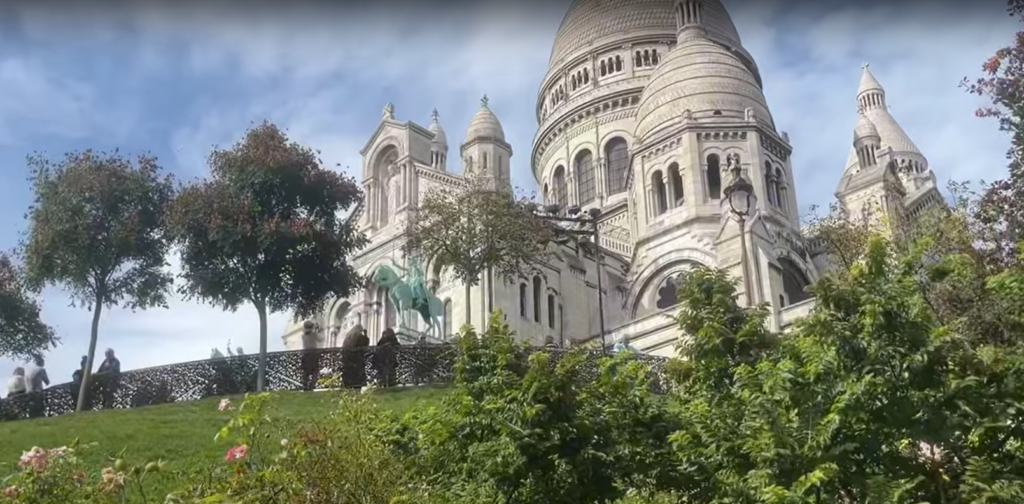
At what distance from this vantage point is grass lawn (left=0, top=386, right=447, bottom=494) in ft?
47.8

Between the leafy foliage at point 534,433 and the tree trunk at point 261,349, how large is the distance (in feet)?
37.0

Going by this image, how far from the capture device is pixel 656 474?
10.1 metres

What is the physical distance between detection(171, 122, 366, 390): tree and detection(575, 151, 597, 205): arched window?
26941 mm

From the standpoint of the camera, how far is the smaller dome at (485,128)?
4384 centimetres

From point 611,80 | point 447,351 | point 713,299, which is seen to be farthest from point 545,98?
point 713,299

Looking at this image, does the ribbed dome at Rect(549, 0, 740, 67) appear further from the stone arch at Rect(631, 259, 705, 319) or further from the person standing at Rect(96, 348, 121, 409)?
the person standing at Rect(96, 348, 121, 409)

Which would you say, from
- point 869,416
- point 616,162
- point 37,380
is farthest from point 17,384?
point 616,162

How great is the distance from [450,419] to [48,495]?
359 cm

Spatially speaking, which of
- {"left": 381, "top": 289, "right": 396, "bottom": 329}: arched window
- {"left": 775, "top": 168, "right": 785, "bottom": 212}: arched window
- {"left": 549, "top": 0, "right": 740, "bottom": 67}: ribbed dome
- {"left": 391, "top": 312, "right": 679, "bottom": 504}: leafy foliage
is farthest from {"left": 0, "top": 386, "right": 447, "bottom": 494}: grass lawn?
{"left": 549, "top": 0, "right": 740, "bottom": 67}: ribbed dome

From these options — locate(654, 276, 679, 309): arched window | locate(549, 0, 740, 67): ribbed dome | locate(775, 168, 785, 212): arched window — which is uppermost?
locate(549, 0, 740, 67): ribbed dome

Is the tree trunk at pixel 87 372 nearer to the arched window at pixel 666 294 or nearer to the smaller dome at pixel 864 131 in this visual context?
the arched window at pixel 666 294

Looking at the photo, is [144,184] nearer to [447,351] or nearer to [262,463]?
[447,351]

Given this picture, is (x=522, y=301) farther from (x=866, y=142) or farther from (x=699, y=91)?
(x=866, y=142)

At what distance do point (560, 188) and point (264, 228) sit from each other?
31.7 metres
